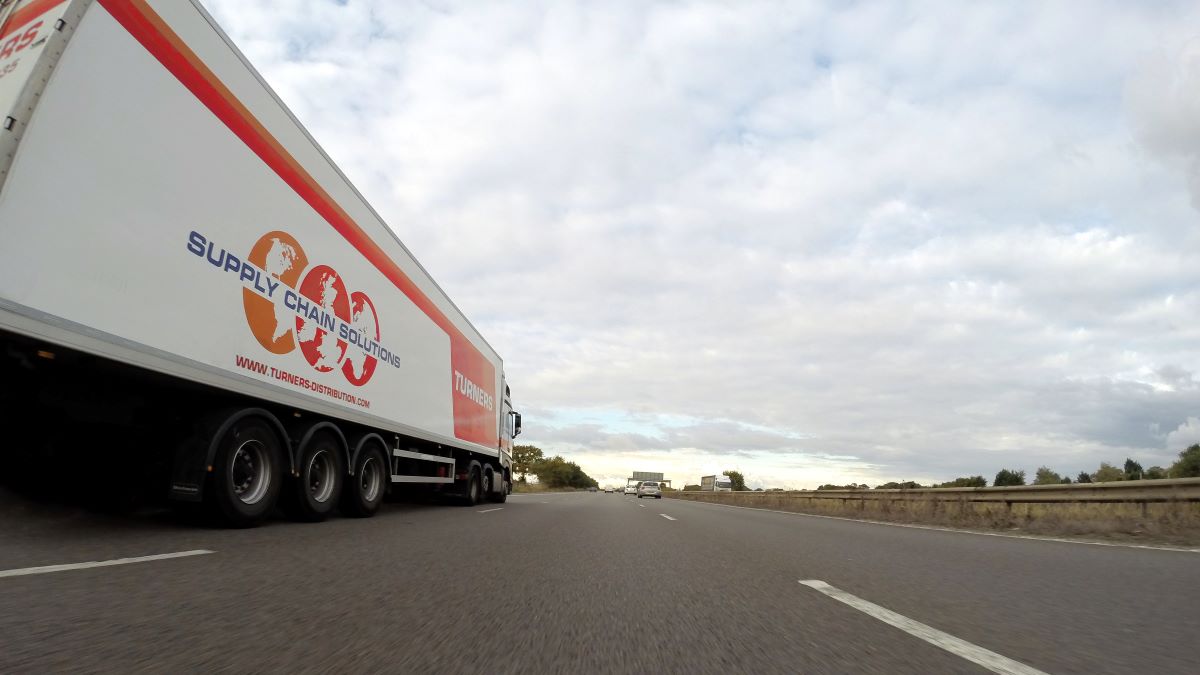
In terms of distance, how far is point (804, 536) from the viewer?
10055mm

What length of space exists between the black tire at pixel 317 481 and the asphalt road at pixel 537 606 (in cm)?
140

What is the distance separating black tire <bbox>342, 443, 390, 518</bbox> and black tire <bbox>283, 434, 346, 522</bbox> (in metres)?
0.23

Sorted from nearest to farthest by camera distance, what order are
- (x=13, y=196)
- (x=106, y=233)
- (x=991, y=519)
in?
(x=13, y=196)
(x=106, y=233)
(x=991, y=519)

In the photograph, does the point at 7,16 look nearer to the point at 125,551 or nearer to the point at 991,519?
the point at 125,551

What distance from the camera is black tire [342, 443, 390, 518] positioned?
9.99 metres

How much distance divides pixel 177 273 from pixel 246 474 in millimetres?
2548

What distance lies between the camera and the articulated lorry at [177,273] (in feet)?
15.5

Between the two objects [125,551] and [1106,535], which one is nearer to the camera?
[125,551]

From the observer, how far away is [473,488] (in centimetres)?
1697

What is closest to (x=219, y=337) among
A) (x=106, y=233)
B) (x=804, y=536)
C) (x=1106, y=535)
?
(x=106, y=233)

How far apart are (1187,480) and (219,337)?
12.7m

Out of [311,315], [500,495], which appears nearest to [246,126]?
[311,315]

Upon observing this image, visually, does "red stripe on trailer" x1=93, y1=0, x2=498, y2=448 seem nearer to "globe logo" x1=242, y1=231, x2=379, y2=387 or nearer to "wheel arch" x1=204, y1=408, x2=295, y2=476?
"globe logo" x1=242, y1=231, x2=379, y2=387

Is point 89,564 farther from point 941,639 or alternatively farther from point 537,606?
point 941,639
